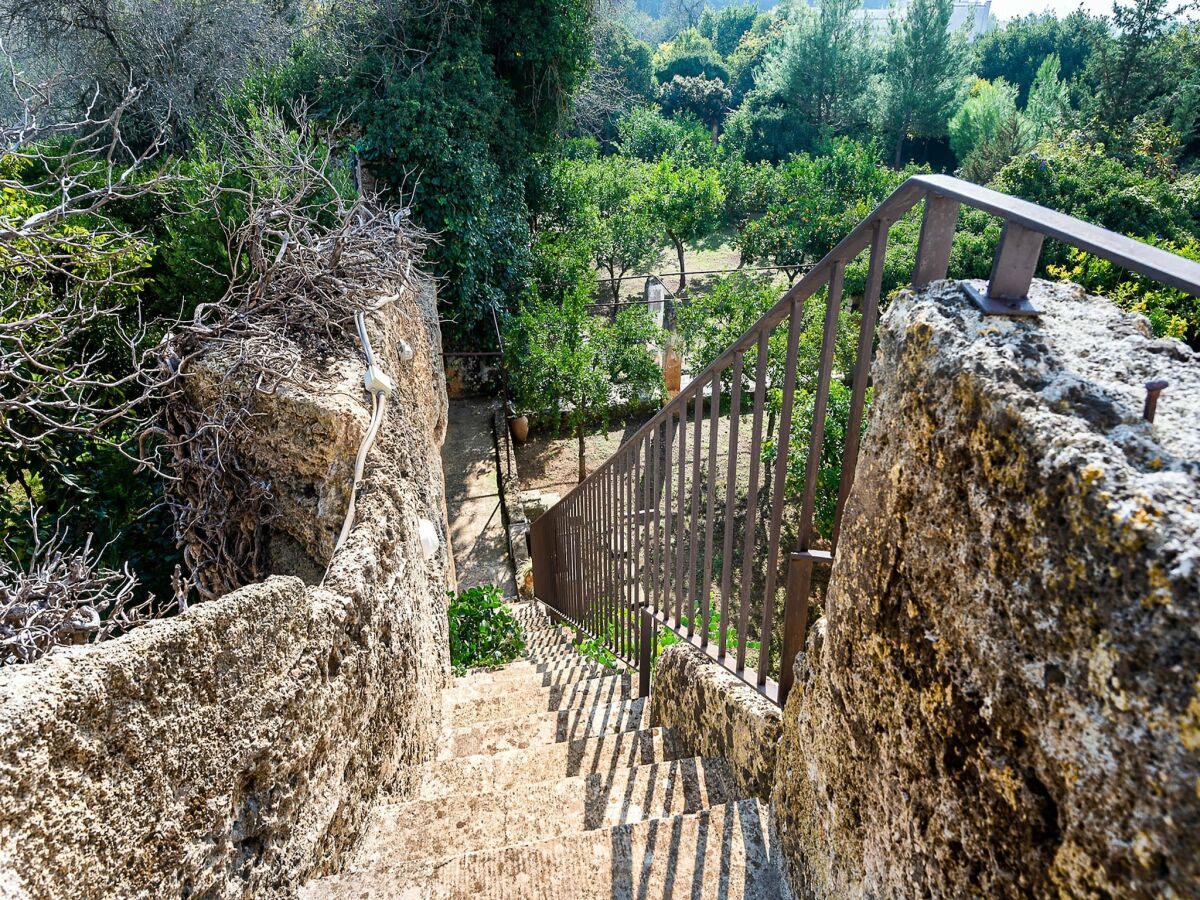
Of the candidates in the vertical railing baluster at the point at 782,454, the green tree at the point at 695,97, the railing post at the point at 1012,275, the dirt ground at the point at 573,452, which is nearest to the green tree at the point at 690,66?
the green tree at the point at 695,97

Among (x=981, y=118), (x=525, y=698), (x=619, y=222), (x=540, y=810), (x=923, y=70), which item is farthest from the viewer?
(x=923, y=70)

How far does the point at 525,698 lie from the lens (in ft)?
13.2

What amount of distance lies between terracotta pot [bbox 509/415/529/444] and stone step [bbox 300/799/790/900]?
29.7 ft

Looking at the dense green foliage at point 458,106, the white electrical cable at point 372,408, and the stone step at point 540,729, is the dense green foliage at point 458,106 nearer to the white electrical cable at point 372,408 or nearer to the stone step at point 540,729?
the white electrical cable at point 372,408

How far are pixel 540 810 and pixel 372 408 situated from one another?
167 centimetres

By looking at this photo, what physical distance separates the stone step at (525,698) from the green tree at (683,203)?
12887 millimetres

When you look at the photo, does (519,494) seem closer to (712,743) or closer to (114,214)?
(114,214)

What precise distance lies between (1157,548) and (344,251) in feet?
12.4

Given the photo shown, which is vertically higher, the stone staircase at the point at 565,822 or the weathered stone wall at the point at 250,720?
the weathered stone wall at the point at 250,720

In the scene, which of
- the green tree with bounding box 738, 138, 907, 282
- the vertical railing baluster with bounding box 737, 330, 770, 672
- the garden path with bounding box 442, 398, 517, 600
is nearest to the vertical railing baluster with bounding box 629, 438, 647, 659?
the vertical railing baluster with bounding box 737, 330, 770, 672

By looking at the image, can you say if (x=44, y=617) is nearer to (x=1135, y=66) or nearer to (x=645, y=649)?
(x=645, y=649)

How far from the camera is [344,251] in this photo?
3752 mm

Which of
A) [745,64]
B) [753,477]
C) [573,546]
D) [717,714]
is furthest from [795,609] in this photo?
[745,64]

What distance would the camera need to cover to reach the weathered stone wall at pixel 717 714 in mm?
2029
